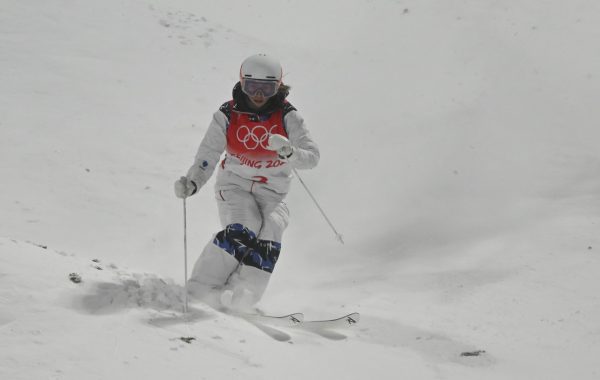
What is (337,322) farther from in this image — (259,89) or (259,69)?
(259,69)

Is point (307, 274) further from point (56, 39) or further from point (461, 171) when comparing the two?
point (56, 39)

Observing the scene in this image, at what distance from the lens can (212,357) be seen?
3422 mm

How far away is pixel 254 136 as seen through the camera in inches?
207

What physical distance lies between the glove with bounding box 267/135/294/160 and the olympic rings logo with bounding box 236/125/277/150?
357mm

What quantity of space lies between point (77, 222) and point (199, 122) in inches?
135

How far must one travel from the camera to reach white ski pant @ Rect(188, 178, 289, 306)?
493cm

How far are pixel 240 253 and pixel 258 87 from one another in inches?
45.3

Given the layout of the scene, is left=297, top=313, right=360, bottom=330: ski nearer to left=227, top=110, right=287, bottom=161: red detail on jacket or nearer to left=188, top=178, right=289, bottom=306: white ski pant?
left=188, top=178, right=289, bottom=306: white ski pant

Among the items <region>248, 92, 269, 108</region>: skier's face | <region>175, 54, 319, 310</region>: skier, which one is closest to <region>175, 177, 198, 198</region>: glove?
<region>175, 54, 319, 310</region>: skier

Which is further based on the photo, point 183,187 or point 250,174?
point 250,174

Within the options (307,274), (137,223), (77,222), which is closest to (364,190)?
(307,274)

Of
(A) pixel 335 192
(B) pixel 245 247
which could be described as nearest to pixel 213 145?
(B) pixel 245 247

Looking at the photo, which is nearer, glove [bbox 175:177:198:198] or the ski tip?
the ski tip

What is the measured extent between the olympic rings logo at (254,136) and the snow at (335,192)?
1.11 m
